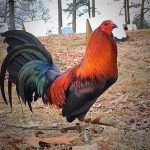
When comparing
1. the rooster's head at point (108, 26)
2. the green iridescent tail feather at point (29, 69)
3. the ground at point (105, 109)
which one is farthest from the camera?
the ground at point (105, 109)

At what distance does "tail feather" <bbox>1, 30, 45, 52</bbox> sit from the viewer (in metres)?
2.51

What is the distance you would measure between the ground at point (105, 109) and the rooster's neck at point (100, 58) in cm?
15

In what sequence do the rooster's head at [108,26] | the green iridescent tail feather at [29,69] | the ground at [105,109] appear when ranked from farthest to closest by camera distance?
the ground at [105,109] < the green iridescent tail feather at [29,69] < the rooster's head at [108,26]

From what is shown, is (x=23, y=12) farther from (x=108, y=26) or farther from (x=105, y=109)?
(x=105, y=109)

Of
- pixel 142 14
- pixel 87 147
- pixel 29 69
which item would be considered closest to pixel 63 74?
pixel 29 69

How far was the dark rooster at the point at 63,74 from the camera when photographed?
95.9 inches

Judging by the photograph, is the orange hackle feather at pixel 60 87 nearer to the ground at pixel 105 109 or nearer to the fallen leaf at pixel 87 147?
the ground at pixel 105 109

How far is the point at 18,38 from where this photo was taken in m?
2.51

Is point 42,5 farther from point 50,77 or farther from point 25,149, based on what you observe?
point 25,149

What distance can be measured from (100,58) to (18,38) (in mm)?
451

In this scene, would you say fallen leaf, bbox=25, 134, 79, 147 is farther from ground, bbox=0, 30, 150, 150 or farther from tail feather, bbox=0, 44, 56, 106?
tail feather, bbox=0, 44, 56, 106

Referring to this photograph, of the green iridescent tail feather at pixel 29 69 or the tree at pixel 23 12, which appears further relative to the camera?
the tree at pixel 23 12

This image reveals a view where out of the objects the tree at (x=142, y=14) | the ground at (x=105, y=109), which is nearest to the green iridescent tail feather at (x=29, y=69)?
the ground at (x=105, y=109)

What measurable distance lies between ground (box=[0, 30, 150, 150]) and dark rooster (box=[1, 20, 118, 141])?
127 millimetres
